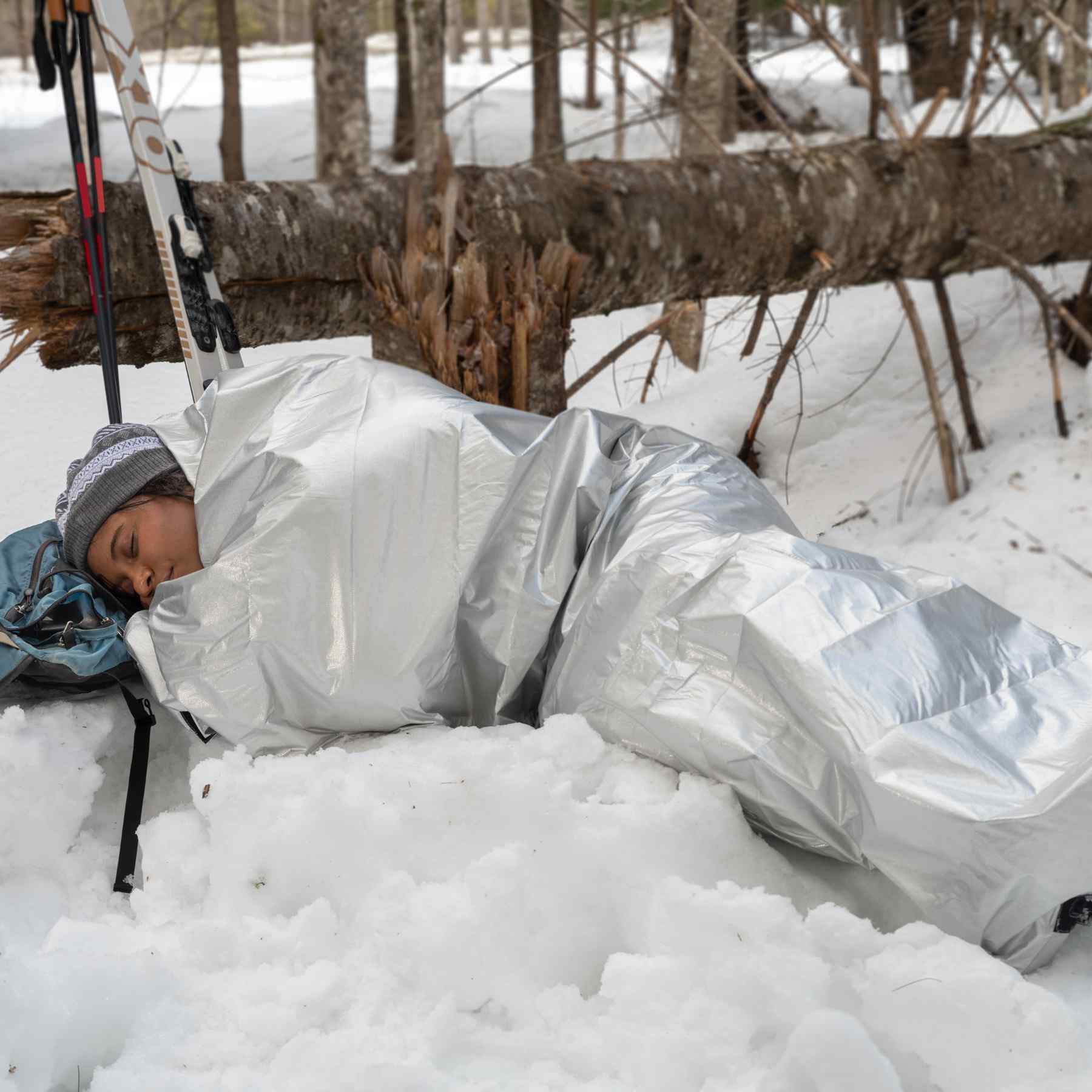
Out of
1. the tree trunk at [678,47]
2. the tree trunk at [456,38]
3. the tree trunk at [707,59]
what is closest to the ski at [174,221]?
the tree trunk at [678,47]

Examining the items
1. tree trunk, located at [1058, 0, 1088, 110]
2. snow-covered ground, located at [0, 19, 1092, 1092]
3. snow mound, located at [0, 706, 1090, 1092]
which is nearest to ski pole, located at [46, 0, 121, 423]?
snow-covered ground, located at [0, 19, 1092, 1092]

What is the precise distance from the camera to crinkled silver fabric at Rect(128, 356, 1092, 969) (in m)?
1.20

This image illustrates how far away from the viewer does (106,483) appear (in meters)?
1.57

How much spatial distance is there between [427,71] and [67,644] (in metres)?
5.42

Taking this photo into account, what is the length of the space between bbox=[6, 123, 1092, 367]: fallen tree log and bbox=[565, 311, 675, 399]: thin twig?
0.07 metres

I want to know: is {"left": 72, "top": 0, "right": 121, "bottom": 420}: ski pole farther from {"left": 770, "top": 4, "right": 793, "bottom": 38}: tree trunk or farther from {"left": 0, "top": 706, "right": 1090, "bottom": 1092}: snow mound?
{"left": 770, "top": 4, "right": 793, "bottom": 38}: tree trunk

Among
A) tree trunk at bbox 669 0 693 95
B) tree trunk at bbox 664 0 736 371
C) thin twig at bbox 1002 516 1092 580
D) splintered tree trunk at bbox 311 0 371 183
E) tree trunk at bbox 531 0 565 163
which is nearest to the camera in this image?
thin twig at bbox 1002 516 1092 580

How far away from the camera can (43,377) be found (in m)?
1.96

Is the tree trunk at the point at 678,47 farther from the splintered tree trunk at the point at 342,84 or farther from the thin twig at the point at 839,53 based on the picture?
the splintered tree trunk at the point at 342,84

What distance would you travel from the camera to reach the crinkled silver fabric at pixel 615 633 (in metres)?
1.20

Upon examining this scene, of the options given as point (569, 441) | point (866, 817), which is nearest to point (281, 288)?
point (569, 441)

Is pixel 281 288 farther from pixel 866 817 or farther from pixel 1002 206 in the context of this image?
pixel 1002 206

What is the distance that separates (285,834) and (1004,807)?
0.84 m

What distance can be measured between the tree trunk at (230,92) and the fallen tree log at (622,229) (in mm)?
4212
